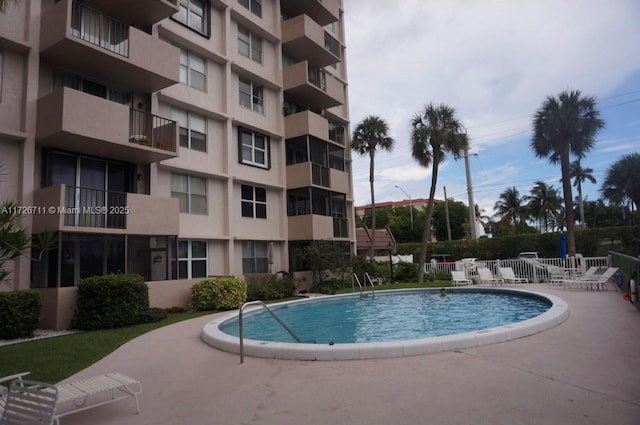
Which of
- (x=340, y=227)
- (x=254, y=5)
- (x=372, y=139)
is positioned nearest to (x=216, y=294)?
(x=340, y=227)

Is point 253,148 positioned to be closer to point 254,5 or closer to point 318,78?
point 318,78

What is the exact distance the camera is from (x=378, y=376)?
20.7 ft

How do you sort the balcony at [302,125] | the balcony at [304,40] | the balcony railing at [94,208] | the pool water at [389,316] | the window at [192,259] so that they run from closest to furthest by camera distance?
the pool water at [389,316] < the balcony railing at [94,208] < the window at [192,259] < the balcony at [302,125] < the balcony at [304,40]

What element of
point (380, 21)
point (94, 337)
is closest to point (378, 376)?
point (94, 337)

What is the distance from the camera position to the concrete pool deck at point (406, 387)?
478 cm

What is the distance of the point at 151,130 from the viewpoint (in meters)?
16.2

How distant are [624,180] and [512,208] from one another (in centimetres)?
3576

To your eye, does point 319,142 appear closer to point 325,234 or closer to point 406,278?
point 325,234

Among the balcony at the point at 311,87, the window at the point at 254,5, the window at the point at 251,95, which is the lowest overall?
the window at the point at 251,95

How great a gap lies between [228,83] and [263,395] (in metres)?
17.8

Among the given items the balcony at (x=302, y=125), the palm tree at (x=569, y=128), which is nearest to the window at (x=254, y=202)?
the balcony at (x=302, y=125)

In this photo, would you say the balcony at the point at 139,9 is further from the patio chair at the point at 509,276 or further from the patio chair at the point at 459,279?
the patio chair at the point at 509,276

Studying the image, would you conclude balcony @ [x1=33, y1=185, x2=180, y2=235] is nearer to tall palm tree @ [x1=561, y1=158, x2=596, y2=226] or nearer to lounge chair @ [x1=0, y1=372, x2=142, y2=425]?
lounge chair @ [x1=0, y1=372, x2=142, y2=425]

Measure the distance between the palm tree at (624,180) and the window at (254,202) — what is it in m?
30.2
